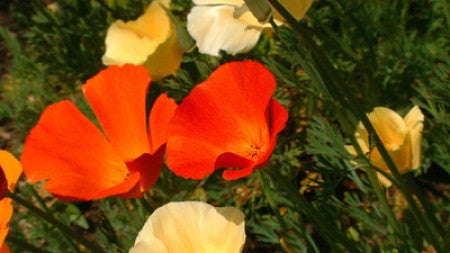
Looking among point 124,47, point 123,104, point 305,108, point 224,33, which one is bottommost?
point 305,108

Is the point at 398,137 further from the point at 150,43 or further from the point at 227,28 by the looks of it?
the point at 150,43

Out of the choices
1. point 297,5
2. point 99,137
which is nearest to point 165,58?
point 99,137

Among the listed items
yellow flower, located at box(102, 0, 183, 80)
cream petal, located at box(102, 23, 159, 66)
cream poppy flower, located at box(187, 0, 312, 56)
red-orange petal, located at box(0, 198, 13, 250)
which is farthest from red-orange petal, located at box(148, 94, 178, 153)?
cream petal, located at box(102, 23, 159, 66)

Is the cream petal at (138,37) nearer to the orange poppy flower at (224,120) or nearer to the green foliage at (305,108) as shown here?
the green foliage at (305,108)

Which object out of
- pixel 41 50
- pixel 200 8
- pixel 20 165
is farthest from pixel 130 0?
pixel 20 165

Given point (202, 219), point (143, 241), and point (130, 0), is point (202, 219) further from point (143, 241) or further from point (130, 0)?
point (130, 0)

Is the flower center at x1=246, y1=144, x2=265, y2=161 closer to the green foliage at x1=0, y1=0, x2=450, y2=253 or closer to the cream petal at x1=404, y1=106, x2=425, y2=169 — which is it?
the green foliage at x1=0, y1=0, x2=450, y2=253
